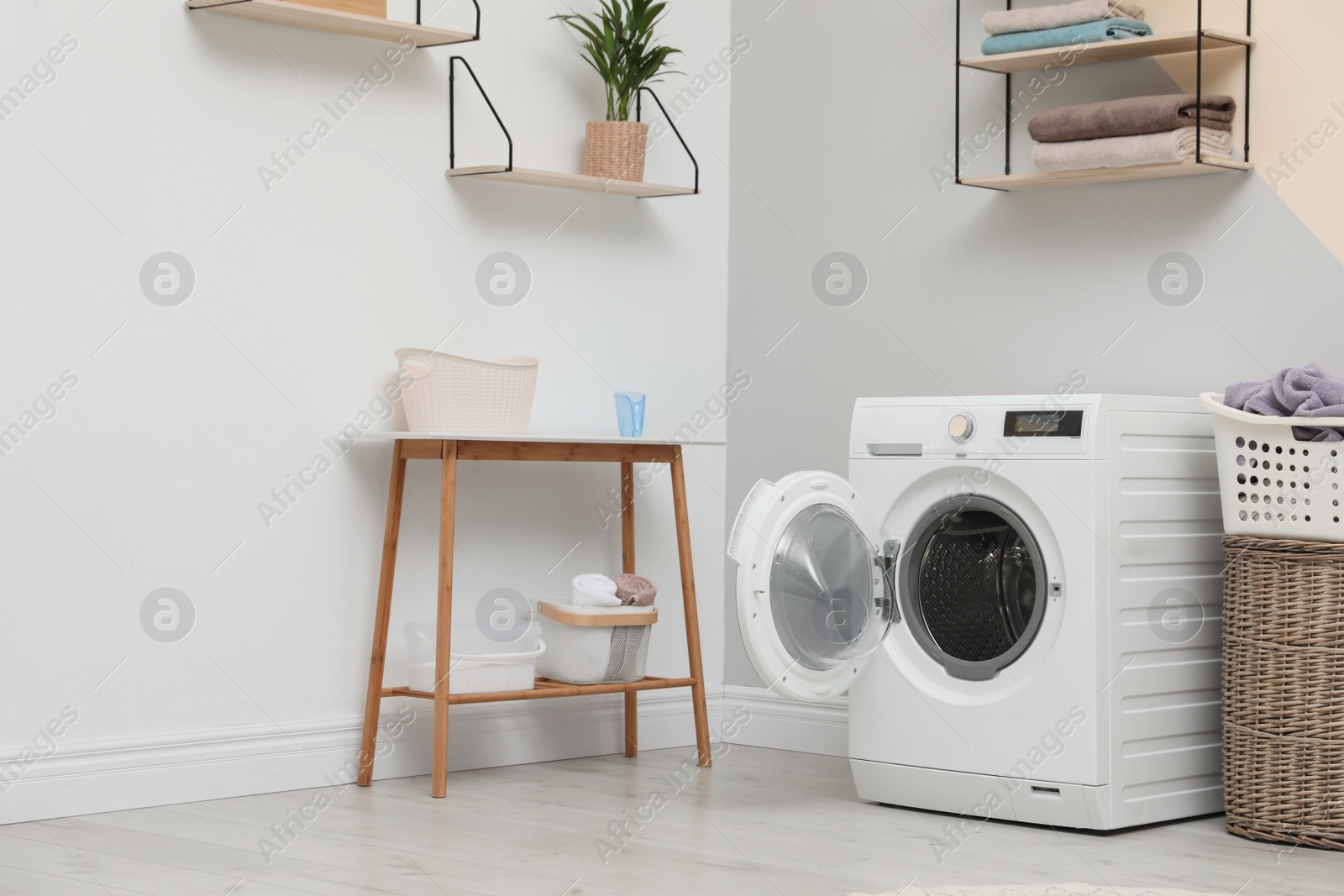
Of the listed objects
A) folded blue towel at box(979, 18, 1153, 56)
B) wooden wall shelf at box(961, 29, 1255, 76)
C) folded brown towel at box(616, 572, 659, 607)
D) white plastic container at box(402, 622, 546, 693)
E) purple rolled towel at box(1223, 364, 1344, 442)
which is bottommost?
white plastic container at box(402, 622, 546, 693)

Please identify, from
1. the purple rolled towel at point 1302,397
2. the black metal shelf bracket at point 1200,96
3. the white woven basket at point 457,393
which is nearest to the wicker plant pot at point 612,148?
the white woven basket at point 457,393

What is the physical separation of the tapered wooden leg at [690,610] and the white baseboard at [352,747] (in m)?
0.29

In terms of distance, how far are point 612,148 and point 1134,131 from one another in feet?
3.93

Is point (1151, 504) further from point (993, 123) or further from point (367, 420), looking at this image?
point (367, 420)

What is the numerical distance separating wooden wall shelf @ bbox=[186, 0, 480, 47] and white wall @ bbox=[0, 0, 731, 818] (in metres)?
0.04

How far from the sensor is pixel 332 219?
3.27 meters

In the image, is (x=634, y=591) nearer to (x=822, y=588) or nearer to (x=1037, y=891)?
(x=822, y=588)

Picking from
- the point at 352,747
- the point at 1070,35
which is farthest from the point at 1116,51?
the point at 352,747

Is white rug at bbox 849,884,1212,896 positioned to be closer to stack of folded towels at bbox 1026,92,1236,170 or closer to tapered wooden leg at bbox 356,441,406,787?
tapered wooden leg at bbox 356,441,406,787

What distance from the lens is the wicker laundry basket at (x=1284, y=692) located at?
271 centimetres

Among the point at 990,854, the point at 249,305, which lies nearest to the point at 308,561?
the point at 249,305

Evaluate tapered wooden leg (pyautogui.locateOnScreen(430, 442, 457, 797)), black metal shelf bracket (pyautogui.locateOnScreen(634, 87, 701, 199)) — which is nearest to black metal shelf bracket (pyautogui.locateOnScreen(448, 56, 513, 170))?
black metal shelf bracket (pyautogui.locateOnScreen(634, 87, 701, 199))

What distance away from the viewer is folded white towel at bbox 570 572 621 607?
3.39 metres

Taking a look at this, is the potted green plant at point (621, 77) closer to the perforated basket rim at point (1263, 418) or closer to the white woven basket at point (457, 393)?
the white woven basket at point (457, 393)
